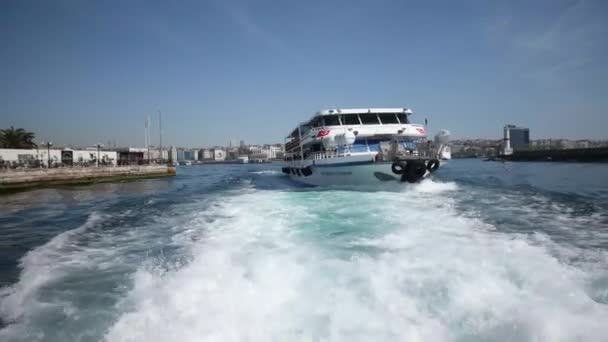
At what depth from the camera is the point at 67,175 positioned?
128 ft

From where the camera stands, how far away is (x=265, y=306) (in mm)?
4848

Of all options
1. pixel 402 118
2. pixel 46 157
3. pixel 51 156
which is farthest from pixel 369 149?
pixel 51 156

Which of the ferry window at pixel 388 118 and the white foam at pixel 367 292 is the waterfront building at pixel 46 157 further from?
the white foam at pixel 367 292

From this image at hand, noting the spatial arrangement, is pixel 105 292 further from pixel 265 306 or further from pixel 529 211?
pixel 529 211

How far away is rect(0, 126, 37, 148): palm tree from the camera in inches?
2201

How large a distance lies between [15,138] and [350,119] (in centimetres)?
6434

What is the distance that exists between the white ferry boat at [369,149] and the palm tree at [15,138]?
2329 inches

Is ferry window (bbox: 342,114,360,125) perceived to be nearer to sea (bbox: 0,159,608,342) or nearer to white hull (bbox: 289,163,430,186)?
white hull (bbox: 289,163,430,186)

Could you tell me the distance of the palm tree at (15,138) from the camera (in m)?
55.9

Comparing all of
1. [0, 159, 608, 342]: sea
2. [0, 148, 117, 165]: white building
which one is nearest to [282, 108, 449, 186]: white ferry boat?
[0, 159, 608, 342]: sea

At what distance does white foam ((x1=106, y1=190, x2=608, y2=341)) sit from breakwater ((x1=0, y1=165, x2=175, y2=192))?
116 feet

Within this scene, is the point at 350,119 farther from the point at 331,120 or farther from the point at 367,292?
the point at 367,292

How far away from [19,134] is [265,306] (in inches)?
2916

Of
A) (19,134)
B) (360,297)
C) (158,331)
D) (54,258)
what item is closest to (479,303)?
(360,297)
